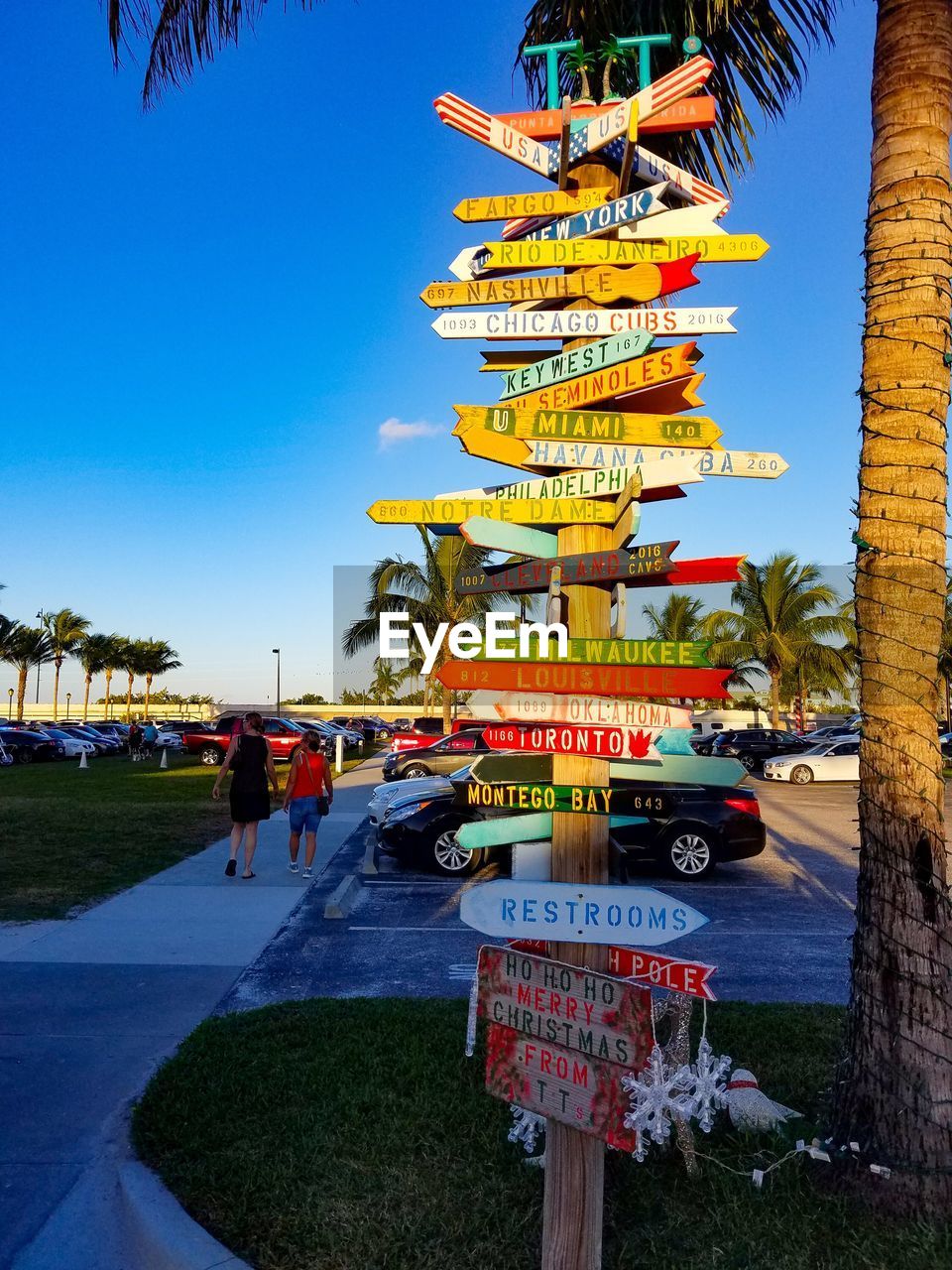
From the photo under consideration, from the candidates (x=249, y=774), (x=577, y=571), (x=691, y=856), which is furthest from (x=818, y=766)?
(x=577, y=571)

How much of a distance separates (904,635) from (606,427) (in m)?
1.40

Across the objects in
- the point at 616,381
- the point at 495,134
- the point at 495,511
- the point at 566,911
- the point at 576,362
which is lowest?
the point at 566,911

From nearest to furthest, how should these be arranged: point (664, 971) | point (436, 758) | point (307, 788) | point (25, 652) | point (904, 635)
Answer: point (664, 971) < point (904, 635) < point (307, 788) < point (436, 758) < point (25, 652)

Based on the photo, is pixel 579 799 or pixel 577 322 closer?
pixel 579 799

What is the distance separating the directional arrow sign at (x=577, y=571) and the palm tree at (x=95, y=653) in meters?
78.2

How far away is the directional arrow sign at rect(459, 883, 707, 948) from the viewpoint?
10.9ft

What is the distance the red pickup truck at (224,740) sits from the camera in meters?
31.1

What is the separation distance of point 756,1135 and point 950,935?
1257mm

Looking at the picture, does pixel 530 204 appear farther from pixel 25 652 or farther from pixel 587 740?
pixel 25 652

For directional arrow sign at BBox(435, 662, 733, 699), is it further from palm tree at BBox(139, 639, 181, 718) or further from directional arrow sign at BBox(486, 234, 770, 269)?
palm tree at BBox(139, 639, 181, 718)

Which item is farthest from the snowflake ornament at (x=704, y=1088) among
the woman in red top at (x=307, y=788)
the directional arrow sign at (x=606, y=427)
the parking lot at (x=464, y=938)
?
the woman in red top at (x=307, y=788)

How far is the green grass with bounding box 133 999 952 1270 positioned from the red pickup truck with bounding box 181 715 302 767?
25741 mm

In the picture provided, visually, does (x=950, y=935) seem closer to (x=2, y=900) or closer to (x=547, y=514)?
(x=547, y=514)

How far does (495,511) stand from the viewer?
400cm
